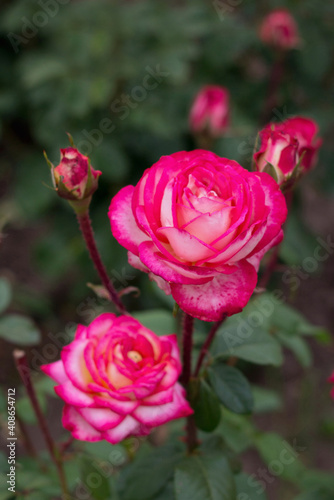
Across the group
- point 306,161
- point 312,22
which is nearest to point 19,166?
point 312,22

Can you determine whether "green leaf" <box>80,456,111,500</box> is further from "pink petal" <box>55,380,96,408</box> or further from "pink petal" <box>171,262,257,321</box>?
"pink petal" <box>171,262,257,321</box>

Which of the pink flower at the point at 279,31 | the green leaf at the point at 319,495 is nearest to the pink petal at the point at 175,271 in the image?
the green leaf at the point at 319,495

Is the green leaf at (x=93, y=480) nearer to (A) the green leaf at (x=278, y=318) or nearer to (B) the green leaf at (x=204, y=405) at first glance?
(B) the green leaf at (x=204, y=405)

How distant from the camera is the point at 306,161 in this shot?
20.9 inches

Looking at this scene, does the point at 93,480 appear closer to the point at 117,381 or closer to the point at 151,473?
the point at 151,473

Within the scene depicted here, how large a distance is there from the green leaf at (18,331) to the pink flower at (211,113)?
763mm

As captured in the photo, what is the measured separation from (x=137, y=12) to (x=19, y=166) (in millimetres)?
695

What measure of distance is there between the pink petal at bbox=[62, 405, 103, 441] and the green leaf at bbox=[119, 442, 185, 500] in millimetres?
182

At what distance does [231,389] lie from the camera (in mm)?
536

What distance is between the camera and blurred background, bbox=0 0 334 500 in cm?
153

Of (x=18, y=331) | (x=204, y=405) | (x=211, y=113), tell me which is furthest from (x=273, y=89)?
(x=204, y=405)

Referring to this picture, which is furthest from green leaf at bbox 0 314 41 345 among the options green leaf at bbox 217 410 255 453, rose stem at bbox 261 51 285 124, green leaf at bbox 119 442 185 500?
rose stem at bbox 261 51 285 124

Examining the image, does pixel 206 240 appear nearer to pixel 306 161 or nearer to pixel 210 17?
pixel 306 161

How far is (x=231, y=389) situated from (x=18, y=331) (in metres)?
0.37
